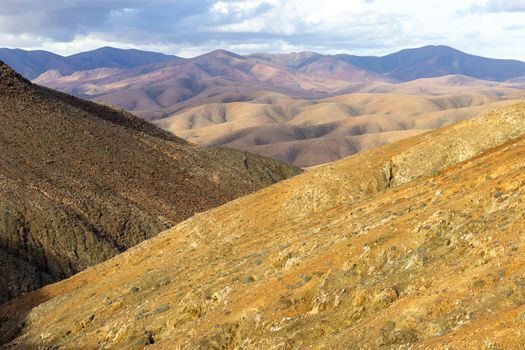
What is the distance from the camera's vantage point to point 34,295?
1957 inches

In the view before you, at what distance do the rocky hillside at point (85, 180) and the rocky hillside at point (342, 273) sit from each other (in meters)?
18.5

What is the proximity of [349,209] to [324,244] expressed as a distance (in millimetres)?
7750

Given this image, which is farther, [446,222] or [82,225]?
[82,225]

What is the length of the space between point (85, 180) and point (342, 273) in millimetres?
66450

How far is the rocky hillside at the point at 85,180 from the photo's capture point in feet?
227

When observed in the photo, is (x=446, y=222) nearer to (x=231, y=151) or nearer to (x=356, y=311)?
(x=356, y=311)

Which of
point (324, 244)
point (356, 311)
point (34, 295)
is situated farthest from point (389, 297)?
point (34, 295)

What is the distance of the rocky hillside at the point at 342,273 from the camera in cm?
2078

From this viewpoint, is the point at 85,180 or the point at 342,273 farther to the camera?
the point at 85,180

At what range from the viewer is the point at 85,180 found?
8719 cm

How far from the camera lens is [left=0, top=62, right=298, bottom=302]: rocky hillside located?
227 ft

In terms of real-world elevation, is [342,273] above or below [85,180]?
above

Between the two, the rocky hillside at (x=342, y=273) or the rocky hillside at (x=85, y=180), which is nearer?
the rocky hillside at (x=342, y=273)

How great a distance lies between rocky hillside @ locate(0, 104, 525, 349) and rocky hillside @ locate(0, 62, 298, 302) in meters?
18.5
